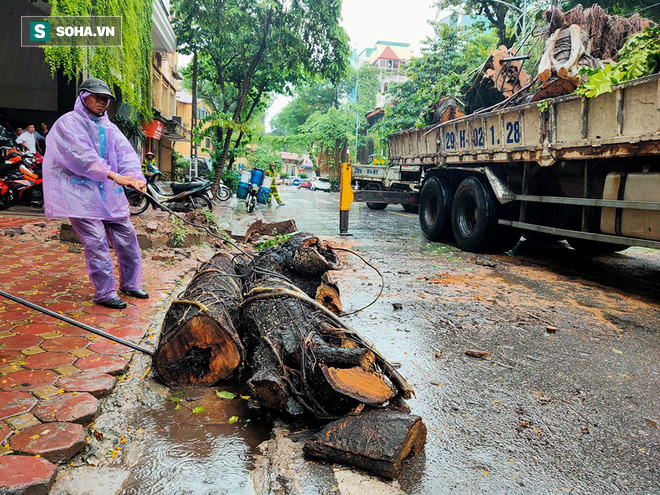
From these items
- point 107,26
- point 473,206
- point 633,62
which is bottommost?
point 473,206

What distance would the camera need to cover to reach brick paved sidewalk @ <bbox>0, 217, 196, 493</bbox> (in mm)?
1966

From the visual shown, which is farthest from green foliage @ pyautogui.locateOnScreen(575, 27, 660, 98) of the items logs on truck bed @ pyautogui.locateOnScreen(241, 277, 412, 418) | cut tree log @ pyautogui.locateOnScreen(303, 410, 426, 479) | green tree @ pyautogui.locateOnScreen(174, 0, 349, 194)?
green tree @ pyautogui.locateOnScreen(174, 0, 349, 194)

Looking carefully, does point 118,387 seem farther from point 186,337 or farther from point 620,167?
point 620,167

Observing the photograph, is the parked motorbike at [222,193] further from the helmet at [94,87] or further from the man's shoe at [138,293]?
the helmet at [94,87]

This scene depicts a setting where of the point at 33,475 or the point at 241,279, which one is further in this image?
the point at 241,279

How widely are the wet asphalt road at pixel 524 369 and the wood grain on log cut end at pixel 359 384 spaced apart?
318 mm

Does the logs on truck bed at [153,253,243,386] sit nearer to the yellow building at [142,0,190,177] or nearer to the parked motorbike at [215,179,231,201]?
the yellow building at [142,0,190,177]

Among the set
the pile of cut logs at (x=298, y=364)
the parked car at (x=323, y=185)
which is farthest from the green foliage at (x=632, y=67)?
the parked car at (x=323, y=185)

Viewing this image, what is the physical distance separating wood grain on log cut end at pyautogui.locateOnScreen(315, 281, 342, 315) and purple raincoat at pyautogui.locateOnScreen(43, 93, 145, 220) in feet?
6.05

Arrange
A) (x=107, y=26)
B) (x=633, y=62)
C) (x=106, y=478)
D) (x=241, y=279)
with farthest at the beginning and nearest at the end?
(x=107, y=26)
(x=633, y=62)
(x=241, y=279)
(x=106, y=478)

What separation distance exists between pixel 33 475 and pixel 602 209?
20.2ft

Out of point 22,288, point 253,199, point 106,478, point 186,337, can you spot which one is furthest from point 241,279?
point 253,199

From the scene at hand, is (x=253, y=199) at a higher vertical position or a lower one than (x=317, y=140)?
lower

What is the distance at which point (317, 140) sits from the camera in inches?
1576
